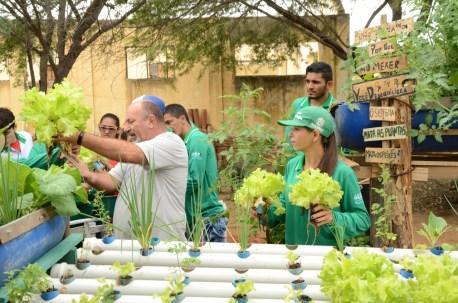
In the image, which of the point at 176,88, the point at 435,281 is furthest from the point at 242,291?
the point at 176,88

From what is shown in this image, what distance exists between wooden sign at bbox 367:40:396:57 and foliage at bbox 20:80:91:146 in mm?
2090

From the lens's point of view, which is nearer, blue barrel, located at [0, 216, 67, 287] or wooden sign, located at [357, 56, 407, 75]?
blue barrel, located at [0, 216, 67, 287]

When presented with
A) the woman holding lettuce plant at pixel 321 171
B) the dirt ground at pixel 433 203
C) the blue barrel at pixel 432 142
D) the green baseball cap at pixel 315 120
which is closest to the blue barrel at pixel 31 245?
the woman holding lettuce plant at pixel 321 171

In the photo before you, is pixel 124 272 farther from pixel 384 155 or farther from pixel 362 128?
pixel 362 128

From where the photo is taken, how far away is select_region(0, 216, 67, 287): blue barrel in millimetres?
1352

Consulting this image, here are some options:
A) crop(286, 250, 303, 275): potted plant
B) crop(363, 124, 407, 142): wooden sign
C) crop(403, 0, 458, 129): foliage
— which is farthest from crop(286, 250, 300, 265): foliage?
crop(363, 124, 407, 142): wooden sign

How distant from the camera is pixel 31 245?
1.49 metres

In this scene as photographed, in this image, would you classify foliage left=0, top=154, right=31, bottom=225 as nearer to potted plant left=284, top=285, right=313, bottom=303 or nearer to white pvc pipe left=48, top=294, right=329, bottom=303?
white pvc pipe left=48, top=294, right=329, bottom=303

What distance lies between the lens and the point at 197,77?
48.7 ft

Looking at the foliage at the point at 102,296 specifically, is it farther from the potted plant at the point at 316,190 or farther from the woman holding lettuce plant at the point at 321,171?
the woman holding lettuce plant at the point at 321,171

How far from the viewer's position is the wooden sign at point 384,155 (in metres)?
3.25

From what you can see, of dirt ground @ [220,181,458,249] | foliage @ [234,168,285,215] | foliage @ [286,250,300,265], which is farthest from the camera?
dirt ground @ [220,181,458,249]

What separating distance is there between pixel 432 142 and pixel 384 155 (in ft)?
1.68

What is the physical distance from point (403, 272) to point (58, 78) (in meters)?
7.72
